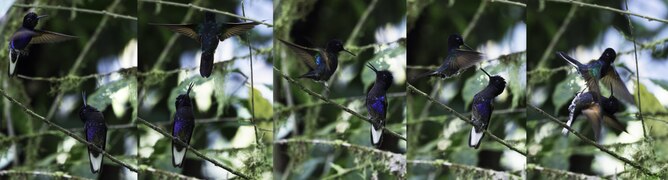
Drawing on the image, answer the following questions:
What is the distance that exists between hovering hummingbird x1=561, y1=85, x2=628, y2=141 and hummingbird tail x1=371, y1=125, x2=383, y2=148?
33.3 inches

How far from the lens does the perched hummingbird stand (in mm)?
4426

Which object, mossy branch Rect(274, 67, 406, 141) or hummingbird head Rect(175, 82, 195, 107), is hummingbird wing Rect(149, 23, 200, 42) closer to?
hummingbird head Rect(175, 82, 195, 107)

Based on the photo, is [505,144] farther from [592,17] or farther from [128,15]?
[128,15]

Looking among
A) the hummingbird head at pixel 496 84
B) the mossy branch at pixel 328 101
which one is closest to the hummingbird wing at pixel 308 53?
the mossy branch at pixel 328 101

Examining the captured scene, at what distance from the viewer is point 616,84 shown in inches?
157

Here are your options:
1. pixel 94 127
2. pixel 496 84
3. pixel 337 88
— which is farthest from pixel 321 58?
pixel 94 127

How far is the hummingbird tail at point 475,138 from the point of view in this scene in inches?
168

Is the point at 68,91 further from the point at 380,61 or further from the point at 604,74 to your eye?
the point at 604,74

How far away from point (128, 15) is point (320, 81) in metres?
0.90

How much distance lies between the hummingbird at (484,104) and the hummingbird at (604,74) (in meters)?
0.34

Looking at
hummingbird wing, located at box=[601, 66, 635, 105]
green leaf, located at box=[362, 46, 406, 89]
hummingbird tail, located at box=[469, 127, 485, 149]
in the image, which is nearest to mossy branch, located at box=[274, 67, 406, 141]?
green leaf, located at box=[362, 46, 406, 89]

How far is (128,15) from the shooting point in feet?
14.0

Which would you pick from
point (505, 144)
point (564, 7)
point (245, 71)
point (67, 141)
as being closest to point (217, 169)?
point (245, 71)

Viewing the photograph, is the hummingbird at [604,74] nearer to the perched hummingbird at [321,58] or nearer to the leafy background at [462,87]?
the leafy background at [462,87]
